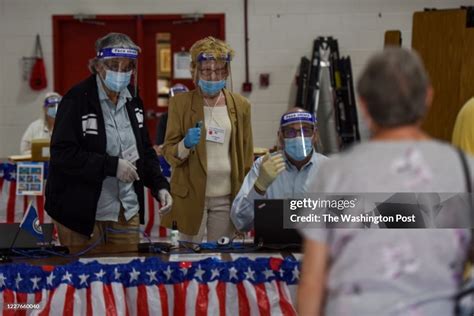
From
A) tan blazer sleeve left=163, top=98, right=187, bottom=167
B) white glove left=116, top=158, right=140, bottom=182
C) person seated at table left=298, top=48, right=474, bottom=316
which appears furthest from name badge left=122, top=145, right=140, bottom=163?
person seated at table left=298, top=48, right=474, bottom=316

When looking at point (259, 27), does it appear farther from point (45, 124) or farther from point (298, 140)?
point (298, 140)

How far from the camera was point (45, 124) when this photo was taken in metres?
5.86

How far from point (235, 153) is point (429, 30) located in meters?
1.79

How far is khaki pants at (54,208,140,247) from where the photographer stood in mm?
2775

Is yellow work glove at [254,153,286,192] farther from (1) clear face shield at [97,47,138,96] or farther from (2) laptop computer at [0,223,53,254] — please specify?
(2) laptop computer at [0,223,53,254]

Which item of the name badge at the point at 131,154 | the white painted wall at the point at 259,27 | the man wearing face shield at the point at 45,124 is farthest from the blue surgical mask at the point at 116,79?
the white painted wall at the point at 259,27

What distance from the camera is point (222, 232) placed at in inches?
123

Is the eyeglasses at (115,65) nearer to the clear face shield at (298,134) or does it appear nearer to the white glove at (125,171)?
the white glove at (125,171)

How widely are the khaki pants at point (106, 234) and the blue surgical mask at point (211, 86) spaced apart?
0.68 meters

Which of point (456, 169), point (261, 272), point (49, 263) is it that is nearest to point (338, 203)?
point (456, 169)

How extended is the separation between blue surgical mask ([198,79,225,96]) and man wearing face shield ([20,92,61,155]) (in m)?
2.64

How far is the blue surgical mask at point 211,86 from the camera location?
3145 mm

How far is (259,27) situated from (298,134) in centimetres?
412

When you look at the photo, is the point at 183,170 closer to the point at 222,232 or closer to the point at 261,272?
the point at 222,232
